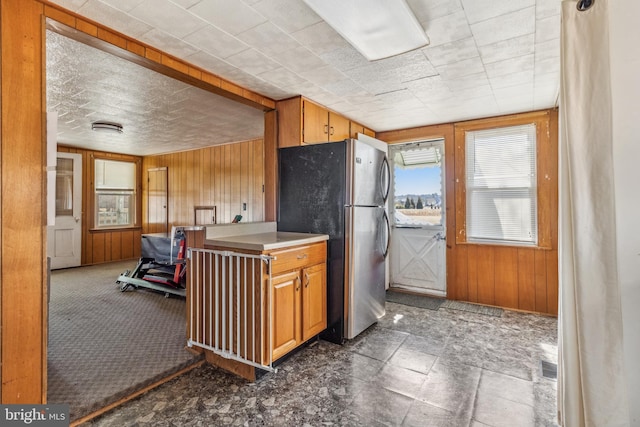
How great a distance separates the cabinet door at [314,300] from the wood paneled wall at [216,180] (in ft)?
8.96

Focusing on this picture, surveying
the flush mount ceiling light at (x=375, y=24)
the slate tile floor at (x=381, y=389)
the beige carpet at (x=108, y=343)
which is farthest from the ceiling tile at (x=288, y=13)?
the beige carpet at (x=108, y=343)

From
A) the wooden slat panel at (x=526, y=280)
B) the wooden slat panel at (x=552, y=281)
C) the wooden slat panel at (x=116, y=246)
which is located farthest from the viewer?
the wooden slat panel at (x=116, y=246)

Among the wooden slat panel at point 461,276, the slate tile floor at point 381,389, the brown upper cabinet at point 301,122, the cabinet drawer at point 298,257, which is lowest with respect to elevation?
the slate tile floor at point 381,389

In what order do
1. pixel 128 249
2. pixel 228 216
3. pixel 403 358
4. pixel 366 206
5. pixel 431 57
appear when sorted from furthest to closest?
1. pixel 128 249
2. pixel 228 216
3. pixel 366 206
4. pixel 403 358
5. pixel 431 57

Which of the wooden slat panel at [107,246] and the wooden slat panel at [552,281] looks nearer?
the wooden slat panel at [552,281]

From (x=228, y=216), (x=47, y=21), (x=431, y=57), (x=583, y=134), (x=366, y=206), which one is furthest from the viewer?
(x=228, y=216)

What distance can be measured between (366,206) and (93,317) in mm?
3119

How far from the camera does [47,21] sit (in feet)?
5.52

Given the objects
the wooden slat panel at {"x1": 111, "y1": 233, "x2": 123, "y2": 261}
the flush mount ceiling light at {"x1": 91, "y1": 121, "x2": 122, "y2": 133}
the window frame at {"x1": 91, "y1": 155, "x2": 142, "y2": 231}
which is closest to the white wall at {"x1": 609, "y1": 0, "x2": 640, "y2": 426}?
the flush mount ceiling light at {"x1": 91, "y1": 121, "x2": 122, "y2": 133}

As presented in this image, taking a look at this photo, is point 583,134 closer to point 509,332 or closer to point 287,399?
point 287,399

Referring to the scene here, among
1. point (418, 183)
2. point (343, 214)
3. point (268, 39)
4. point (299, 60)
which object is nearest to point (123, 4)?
point (268, 39)

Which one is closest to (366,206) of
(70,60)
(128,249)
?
(70,60)

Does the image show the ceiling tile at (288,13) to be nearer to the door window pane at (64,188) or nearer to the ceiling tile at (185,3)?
the ceiling tile at (185,3)

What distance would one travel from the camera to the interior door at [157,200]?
6.70 metres
